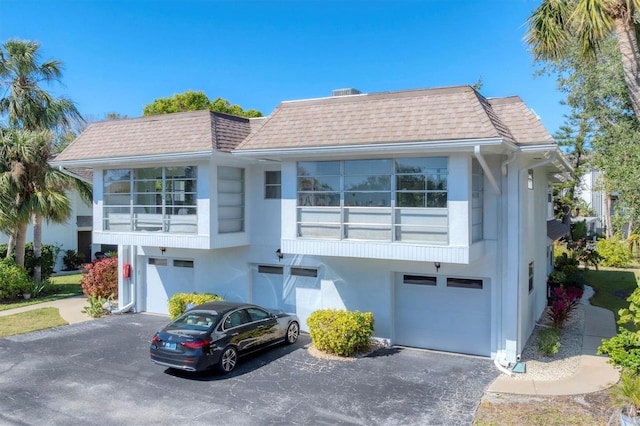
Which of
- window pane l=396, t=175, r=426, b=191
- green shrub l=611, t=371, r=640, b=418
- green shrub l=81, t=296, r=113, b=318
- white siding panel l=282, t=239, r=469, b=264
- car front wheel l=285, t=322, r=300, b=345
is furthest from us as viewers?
green shrub l=81, t=296, r=113, b=318

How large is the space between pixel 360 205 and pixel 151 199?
706cm

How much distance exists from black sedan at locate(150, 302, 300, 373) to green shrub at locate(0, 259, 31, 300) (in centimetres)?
1242

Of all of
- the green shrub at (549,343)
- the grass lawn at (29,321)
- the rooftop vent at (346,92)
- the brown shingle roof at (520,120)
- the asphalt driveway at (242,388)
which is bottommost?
the asphalt driveway at (242,388)

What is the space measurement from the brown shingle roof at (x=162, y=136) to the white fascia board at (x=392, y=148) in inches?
86.4

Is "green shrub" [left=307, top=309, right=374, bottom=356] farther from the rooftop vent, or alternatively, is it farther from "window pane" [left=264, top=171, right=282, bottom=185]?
the rooftop vent

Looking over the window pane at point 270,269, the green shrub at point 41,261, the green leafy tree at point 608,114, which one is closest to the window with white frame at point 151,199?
the window pane at point 270,269

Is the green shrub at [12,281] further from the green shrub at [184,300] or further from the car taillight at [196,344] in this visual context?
the car taillight at [196,344]

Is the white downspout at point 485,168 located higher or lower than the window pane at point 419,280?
higher

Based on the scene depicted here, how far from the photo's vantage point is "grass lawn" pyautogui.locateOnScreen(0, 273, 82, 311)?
19.2m

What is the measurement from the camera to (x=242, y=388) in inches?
389

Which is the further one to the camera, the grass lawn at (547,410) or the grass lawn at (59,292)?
the grass lawn at (59,292)

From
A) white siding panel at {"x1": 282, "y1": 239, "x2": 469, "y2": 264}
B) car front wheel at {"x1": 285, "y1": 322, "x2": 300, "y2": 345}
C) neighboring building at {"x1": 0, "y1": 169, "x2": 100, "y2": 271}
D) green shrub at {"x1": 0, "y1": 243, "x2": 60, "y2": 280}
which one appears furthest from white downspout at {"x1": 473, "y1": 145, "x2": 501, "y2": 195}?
neighboring building at {"x1": 0, "y1": 169, "x2": 100, "y2": 271}

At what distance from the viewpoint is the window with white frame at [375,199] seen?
439 inches

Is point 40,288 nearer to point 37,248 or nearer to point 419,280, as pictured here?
point 37,248
